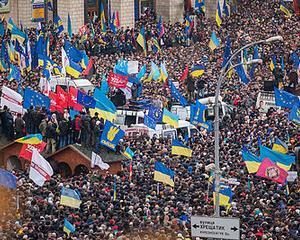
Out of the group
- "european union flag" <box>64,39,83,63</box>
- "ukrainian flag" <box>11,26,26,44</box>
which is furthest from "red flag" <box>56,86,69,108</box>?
"ukrainian flag" <box>11,26,26,44</box>

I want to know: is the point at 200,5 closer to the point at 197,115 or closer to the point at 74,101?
the point at 197,115

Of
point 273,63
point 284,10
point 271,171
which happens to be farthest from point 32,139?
point 284,10

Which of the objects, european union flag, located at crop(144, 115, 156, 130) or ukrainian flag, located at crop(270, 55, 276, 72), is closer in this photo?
european union flag, located at crop(144, 115, 156, 130)

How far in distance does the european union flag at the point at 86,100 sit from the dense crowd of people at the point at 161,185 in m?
0.37

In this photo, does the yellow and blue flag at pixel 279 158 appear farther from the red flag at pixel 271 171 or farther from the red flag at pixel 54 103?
the red flag at pixel 54 103

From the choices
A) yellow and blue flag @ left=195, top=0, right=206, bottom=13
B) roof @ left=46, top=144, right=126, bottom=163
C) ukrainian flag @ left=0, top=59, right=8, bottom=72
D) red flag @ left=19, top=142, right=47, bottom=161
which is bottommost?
yellow and blue flag @ left=195, top=0, right=206, bottom=13

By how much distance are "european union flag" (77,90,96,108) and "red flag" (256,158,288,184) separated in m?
7.90

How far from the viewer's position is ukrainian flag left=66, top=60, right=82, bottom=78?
57781 millimetres

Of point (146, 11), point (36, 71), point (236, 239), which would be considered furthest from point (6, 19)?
point (236, 239)

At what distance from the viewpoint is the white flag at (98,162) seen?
4706 cm

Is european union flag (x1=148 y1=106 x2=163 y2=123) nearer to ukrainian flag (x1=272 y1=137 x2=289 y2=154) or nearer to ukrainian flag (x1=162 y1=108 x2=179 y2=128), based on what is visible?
ukrainian flag (x1=162 y1=108 x2=179 y2=128)

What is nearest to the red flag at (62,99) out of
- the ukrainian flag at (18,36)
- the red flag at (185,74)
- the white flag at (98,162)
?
the white flag at (98,162)

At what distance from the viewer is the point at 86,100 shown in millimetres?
50406

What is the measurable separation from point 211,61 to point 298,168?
25.6 metres
